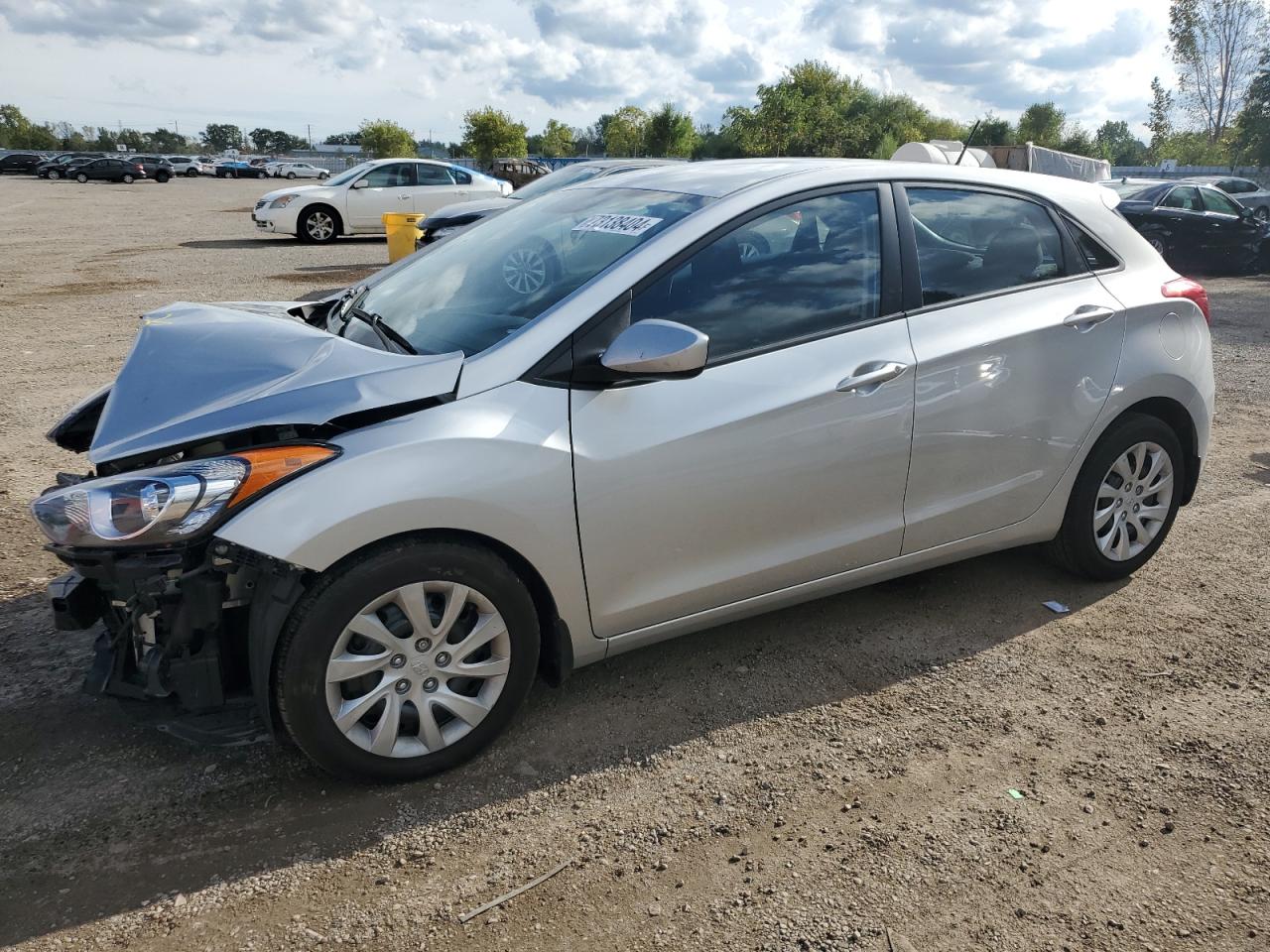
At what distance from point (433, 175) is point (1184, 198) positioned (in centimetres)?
1389

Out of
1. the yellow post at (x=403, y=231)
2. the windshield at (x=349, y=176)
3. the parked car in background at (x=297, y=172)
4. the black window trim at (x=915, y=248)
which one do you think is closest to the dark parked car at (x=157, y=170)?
the parked car in background at (x=297, y=172)

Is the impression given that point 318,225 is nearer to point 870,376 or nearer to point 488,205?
point 488,205

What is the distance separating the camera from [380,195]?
19.0 meters

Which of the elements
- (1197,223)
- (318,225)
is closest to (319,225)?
(318,225)

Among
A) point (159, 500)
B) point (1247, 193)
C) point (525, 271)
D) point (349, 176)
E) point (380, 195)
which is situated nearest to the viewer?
point (159, 500)

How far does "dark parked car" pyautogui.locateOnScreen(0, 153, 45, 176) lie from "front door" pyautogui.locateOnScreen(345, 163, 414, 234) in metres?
51.9

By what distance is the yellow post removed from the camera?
41.6ft

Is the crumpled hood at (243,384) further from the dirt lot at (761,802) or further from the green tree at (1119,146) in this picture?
the green tree at (1119,146)

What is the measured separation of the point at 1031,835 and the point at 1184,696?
1152mm

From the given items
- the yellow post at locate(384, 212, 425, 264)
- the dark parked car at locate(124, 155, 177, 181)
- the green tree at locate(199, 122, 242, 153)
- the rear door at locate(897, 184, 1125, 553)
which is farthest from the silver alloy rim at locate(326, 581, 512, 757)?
the green tree at locate(199, 122, 242, 153)

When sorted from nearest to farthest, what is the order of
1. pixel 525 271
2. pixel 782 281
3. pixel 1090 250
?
pixel 782 281 → pixel 525 271 → pixel 1090 250

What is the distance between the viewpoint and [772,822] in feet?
9.14

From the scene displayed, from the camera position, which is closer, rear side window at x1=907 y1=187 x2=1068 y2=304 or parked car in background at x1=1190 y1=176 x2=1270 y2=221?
rear side window at x1=907 y1=187 x2=1068 y2=304

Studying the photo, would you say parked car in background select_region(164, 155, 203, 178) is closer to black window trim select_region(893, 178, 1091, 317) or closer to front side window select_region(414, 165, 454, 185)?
front side window select_region(414, 165, 454, 185)
